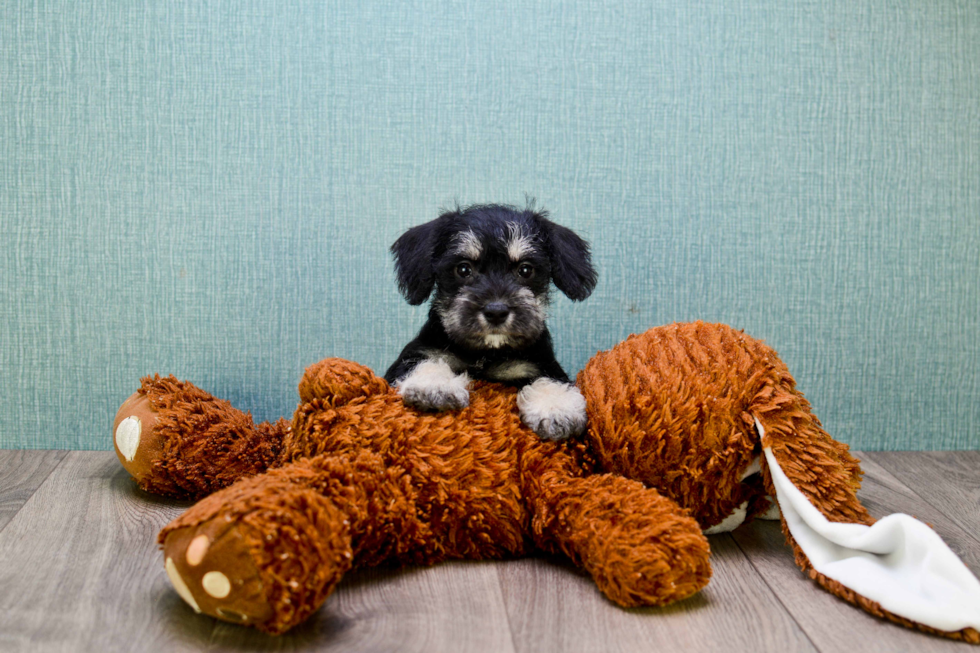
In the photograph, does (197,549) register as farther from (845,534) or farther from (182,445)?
(845,534)

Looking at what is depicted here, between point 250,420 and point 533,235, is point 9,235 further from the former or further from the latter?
point 533,235

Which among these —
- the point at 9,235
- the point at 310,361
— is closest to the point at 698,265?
the point at 310,361

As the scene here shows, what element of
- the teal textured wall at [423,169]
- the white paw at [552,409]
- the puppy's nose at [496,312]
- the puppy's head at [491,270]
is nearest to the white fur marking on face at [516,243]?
the puppy's head at [491,270]

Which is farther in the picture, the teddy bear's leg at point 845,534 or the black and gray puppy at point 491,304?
the black and gray puppy at point 491,304

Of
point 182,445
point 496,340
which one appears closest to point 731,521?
point 496,340

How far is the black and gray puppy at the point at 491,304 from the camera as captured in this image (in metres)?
1.71

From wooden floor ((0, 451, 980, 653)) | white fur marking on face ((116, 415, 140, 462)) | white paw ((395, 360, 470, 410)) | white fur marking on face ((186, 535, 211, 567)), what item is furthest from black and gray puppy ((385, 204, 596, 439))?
white fur marking on face ((116, 415, 140, 462))

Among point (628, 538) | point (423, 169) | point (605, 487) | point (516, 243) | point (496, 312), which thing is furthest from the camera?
point (423, 169)

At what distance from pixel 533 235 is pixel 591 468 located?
55 cm

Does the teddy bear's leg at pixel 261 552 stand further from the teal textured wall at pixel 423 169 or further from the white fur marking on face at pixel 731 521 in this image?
the teal textured wall at pixel 423 169

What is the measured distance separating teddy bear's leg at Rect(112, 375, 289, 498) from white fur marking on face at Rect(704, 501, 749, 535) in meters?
1.08

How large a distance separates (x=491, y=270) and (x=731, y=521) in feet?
2.64

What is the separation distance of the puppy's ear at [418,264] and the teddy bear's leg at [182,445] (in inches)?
20.5

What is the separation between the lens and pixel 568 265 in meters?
1.85
